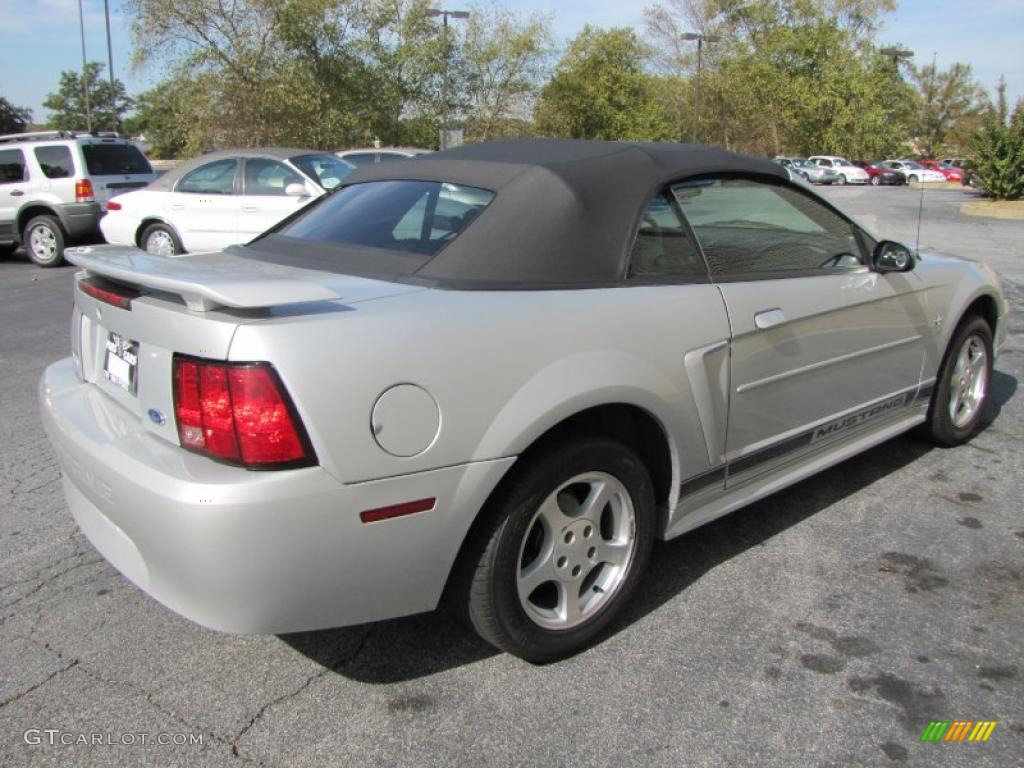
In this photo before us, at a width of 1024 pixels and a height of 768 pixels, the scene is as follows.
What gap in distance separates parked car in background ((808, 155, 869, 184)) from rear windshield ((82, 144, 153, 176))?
42405mm

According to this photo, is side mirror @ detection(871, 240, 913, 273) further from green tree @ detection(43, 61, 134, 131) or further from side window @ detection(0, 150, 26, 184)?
green tree @ detection(43, 61, 134, 131)

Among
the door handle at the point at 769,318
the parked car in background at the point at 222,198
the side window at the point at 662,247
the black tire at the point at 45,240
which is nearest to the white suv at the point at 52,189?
the black tire at the point at 45,240

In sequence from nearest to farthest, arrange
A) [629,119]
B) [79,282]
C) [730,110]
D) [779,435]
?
1. [79,282]
2. [779,435]
3. [629,119]
4. [730,110]

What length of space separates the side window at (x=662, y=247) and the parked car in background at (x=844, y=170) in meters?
49.1

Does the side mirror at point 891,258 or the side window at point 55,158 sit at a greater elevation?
the side window at point 55,158

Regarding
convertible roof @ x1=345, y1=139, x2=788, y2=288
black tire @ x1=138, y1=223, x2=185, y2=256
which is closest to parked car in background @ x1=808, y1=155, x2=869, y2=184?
black tire @ x1=138, y1=223, x2=185, y2=256

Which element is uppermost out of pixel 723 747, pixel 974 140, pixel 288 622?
pixel 974 140

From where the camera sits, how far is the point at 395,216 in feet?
10.3

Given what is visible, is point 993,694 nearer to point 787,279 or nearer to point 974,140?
point 787,279

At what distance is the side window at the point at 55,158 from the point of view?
12.6 metres

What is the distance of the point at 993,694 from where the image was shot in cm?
253

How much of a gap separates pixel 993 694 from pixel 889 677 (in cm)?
28

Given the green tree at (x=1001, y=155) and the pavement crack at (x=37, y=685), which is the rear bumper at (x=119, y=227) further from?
the green tree at (x=1001, y=155)

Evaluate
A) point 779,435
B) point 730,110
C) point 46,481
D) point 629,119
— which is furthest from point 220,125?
point 730,110
